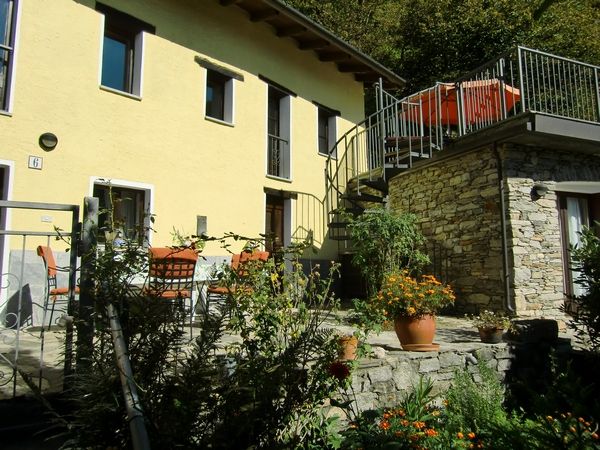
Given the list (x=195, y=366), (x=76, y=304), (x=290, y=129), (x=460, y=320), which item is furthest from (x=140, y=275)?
(x=290, y=129)

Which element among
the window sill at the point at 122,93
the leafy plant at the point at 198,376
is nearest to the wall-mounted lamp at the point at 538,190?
the leafy plant at the point at 198,376

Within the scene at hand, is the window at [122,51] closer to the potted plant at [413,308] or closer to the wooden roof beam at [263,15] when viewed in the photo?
the wooden roof beam at [263,15]

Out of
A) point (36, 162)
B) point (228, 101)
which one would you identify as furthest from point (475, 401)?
point (228, 101)

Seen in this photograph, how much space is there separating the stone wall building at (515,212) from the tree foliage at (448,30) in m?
8.69

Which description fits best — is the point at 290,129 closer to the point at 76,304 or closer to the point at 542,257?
the point at 542,257

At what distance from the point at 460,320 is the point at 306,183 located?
443 cm

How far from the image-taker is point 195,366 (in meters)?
1.83

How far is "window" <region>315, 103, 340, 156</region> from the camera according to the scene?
10523mm

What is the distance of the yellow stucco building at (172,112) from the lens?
573cm

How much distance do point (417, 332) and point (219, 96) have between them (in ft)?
20.2

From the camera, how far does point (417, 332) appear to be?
4.05 m

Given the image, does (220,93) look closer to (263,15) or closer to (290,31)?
(263,15)

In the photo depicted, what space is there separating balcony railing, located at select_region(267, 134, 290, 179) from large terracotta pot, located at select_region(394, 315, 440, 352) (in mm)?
5667

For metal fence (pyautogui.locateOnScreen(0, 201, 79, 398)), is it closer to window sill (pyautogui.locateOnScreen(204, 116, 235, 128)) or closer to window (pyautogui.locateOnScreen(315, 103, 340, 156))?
window sill (pyautogui.locateOnScreen(204, 116, 235, 128))
